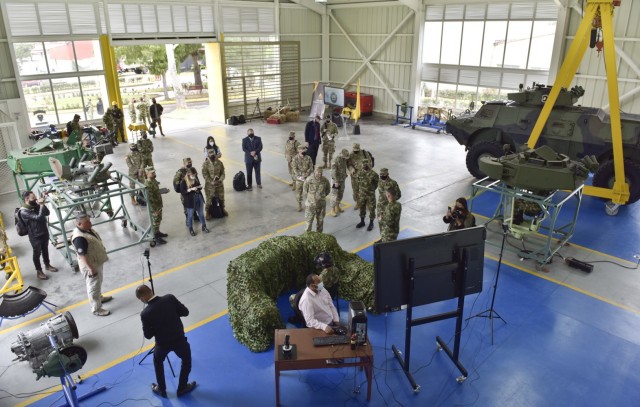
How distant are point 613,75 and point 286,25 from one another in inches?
654

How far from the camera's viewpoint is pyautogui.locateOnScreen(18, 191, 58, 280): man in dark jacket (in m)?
8.11

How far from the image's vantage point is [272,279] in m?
7.22

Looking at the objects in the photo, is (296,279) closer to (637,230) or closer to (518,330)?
(518,330)

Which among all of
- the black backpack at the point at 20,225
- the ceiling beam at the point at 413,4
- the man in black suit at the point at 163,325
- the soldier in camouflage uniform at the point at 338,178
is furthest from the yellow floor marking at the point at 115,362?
the ceiling beam at the point at 413,4

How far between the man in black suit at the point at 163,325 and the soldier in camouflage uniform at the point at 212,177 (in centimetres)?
563

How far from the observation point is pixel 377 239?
9.87m

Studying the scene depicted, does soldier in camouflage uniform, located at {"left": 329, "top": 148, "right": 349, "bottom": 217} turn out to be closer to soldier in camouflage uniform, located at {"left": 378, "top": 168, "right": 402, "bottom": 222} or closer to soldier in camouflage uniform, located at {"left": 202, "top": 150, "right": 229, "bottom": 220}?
soldier in camouflage uniform, located at {"left": 378, "top": 168, "right": 402, "bottom": 222}

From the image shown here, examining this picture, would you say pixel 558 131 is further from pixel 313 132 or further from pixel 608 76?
pixel 313 132

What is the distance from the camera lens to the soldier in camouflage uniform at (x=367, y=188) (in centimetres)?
999

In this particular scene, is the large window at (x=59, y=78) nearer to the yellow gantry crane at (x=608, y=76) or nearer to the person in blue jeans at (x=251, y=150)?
the person in blue jeans at (x=251, y=150)

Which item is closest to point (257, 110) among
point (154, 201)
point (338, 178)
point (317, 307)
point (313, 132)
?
point (313, 132)

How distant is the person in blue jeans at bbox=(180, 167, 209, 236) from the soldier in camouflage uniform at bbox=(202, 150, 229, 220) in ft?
2.27

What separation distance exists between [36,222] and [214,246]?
128 inches

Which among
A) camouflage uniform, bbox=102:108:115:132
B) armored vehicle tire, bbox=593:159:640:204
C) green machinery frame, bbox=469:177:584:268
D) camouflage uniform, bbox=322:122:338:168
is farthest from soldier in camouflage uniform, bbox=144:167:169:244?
armored vehicle tire, bbox=593:159:640:204
